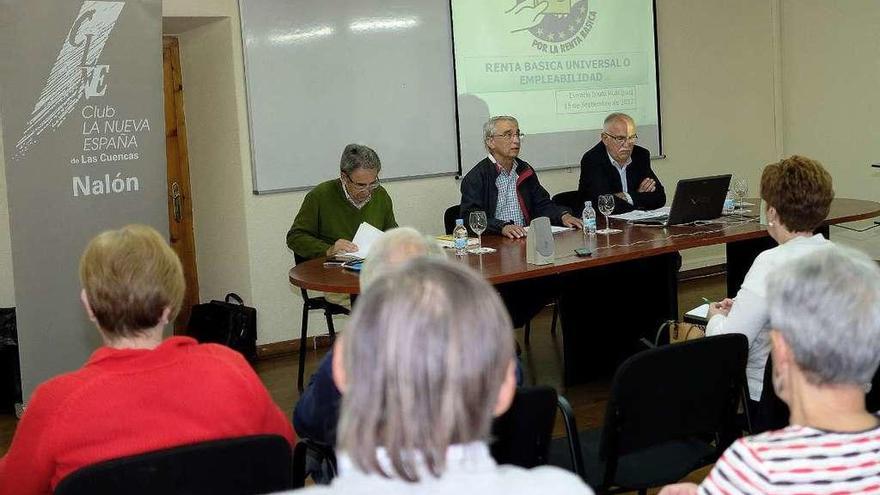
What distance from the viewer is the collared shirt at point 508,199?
547 cm

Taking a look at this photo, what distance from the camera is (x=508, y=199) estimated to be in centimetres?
548

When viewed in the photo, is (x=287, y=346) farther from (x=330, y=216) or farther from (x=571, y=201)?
(x=571, y=201)

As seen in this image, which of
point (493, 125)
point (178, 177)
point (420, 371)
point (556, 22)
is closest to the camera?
point (420, 371)

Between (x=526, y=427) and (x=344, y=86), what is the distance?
3927 mm

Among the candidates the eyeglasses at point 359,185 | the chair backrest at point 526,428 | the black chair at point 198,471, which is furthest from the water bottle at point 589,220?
the black chair at point 198,471

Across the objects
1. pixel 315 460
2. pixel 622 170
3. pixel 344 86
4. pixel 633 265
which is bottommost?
pixel 315 460

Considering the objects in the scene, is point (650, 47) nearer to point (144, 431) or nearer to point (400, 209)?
point (400, 209)

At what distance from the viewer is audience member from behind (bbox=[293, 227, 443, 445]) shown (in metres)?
2.41

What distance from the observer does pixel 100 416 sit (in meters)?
2.00

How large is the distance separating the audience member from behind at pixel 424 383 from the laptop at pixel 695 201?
3.90 metres

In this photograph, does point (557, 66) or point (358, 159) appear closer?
point (358, 159)

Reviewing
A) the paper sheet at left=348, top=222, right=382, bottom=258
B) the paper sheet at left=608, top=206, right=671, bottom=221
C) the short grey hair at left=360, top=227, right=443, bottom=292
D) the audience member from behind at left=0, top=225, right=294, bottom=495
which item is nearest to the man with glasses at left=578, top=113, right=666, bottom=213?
the paper sheet at left=608, top=206, right=671, bottom=221

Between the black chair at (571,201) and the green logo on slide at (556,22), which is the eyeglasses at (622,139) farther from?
the green logo on slide at (556,22)

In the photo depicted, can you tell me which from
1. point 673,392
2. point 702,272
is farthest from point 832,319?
point 702,272
